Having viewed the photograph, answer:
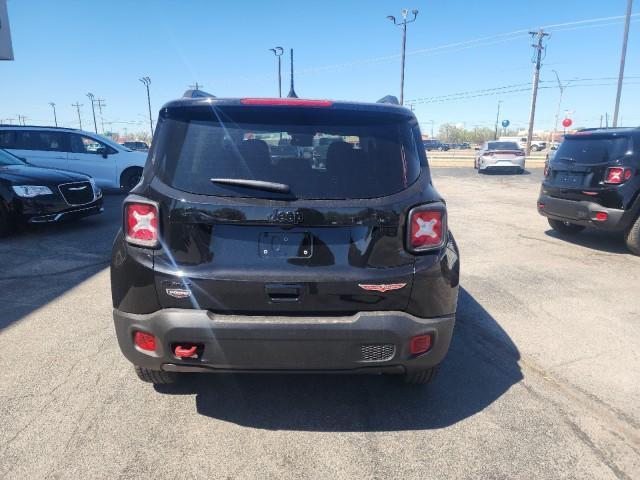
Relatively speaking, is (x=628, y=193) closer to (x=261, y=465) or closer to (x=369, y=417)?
(x=369, y=417)

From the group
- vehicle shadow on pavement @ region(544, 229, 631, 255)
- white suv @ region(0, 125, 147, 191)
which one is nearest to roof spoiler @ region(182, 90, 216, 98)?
vehicle shadow on pavement @ region(544, 229, 631, 255)

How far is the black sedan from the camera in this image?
23.5 ft

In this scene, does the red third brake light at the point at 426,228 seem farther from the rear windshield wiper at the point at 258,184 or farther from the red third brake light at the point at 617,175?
the red third brake light at the point at 617,175

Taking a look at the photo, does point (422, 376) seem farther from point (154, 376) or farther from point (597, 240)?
point (597, 240)

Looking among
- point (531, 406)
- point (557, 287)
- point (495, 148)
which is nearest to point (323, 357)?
point (531, 406)

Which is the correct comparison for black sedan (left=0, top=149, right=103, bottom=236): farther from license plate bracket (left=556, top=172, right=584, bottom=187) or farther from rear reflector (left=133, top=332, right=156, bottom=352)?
license plate bracket (left=556, top=172, right=584, bottom=187)

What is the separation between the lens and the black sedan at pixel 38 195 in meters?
7.18

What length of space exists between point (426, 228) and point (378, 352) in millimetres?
694

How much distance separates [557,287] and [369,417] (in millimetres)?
3477

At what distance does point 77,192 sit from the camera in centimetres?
784

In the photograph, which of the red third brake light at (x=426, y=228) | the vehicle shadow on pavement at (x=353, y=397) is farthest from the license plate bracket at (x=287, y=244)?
the vehicle shadow on pavement at (x=353, y=397)

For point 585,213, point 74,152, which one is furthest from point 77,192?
point 585,213

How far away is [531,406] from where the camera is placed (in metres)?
2.85

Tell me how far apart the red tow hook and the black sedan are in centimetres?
625
